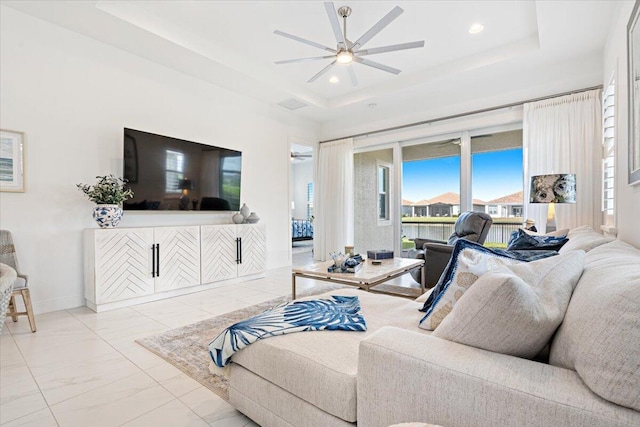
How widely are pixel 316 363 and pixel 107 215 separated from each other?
117 inches

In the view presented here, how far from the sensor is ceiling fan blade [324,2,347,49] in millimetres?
2465

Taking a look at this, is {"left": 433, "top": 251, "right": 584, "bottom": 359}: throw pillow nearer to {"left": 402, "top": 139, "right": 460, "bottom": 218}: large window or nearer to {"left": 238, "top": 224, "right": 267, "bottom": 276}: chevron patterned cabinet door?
{"left": 238, "top": 224, "right": 267, "bottom": 276}: chevron patterned cabinet door

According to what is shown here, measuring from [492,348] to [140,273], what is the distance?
342 centimetres

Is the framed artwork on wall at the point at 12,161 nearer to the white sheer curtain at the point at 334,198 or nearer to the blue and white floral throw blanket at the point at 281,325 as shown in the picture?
the blue and white floral throw blanket at the point at 281,325

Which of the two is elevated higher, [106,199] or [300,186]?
[300,186]

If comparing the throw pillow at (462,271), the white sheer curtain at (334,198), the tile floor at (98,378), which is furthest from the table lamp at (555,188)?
the tile floor at (98,378)

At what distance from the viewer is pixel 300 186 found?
37.5ft

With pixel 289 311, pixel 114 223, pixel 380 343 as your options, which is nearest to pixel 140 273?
pixel 114 223

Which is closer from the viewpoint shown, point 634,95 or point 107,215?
point 634,95

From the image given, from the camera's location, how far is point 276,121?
5.58m

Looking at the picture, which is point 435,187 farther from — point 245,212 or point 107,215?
point 107,215

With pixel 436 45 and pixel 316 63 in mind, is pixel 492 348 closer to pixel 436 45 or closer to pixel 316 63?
pixel 436 45

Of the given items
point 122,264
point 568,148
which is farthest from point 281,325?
point 568,148

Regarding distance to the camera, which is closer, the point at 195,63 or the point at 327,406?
the point at 327,406
